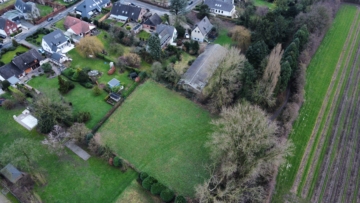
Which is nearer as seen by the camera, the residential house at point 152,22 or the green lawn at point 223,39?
the green lawn at point 223,39

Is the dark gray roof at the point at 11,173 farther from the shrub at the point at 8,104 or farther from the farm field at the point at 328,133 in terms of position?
the farm field at the point at 328,133

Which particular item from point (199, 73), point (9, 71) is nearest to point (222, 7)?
point (199, 73)

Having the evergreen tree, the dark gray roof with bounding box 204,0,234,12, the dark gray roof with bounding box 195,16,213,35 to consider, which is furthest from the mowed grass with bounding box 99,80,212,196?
the dark gray roof with bounding box 204,0,234,12

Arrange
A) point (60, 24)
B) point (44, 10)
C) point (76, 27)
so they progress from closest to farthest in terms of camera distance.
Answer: point (76, 27), point (60, 24), point (44, 10)

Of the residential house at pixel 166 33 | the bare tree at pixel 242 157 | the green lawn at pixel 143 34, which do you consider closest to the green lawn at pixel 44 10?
the green lawn at pixel 143 34

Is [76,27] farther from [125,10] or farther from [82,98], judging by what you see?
[82,98]
